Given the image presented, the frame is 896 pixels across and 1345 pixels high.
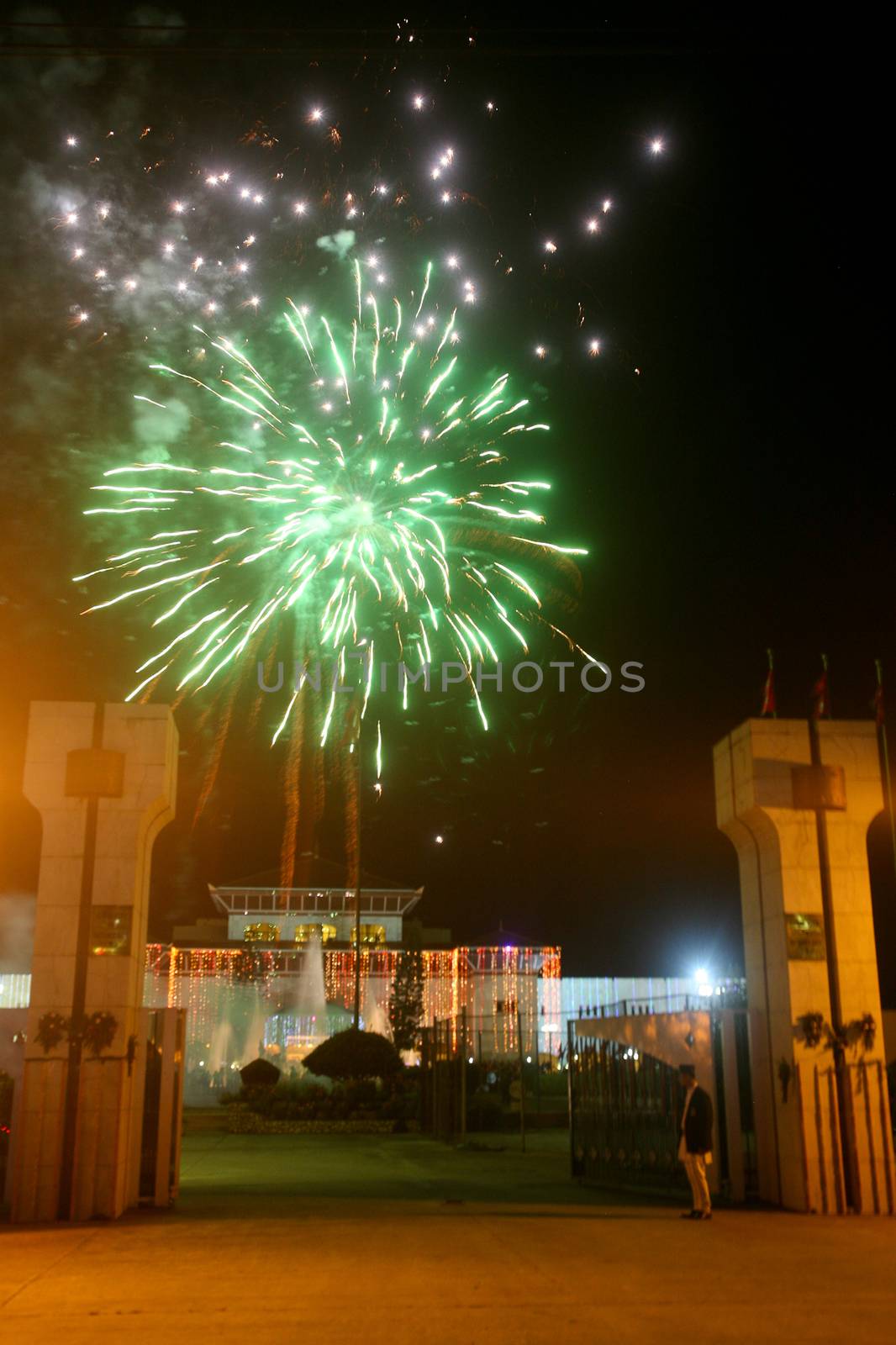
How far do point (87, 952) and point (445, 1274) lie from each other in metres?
5.50

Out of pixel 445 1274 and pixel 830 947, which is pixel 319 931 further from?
pixel 445 1274

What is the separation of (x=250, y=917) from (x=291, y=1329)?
149ft

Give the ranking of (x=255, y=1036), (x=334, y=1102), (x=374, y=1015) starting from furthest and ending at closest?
(x=374, y=1015) → (x=255, y=1036) → (x=334, y=1102)

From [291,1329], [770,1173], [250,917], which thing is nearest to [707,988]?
[250,917]

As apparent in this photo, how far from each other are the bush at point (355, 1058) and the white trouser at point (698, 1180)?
62.8 feet

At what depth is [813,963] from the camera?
43.4 ft

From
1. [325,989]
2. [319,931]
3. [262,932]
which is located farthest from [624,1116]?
[262,932]

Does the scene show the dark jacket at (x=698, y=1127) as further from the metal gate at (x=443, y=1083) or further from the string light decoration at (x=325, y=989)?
the string light decoration at (x=325, y=989)

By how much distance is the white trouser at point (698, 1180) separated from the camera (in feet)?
39.6

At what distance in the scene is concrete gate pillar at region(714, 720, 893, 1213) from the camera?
502 inches

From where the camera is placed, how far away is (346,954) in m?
49.6

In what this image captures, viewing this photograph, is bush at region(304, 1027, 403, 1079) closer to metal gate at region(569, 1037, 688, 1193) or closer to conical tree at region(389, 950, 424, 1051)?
conical tree at region(389, 950, 424, 1051)

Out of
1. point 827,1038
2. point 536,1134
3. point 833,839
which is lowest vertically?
point 536,1134

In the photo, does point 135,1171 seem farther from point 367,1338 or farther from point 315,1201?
point 367,1338
